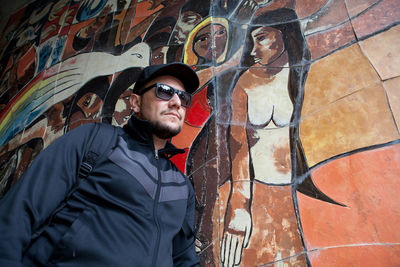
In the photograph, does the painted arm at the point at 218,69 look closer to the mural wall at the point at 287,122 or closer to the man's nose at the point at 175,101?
the mural wall at the point at 287,122

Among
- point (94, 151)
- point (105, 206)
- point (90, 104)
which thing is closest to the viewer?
point (105, 206)

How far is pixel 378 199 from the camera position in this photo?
145cm

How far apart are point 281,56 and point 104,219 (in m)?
1.53

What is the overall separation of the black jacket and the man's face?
16 centimetres

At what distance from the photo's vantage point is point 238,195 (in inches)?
72.3

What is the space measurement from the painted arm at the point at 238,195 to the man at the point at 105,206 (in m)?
0.24

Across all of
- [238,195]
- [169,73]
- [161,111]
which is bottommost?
[238,195]

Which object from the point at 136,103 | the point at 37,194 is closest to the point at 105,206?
the point at 37,194

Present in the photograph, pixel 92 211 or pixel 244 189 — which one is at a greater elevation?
pixel 244 189

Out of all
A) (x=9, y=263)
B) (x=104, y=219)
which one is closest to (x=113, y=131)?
(x=104, y=219)

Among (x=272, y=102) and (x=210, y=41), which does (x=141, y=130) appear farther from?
(x=210, y=41)

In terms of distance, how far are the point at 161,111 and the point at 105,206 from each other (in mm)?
622

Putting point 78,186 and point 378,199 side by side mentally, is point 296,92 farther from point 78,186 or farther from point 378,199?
point 78,186

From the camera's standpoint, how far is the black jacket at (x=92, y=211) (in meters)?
1.13
